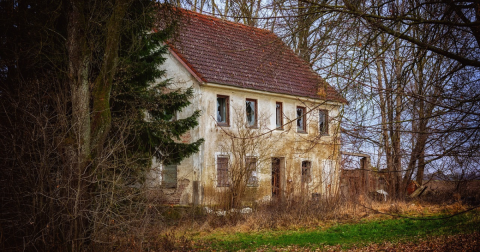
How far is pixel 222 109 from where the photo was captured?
23547 mm

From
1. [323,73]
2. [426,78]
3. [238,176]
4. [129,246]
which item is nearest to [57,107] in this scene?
[129,246]

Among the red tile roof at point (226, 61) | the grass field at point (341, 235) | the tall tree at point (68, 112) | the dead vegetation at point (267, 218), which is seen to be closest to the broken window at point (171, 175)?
the red tile roof at point (226, 61)

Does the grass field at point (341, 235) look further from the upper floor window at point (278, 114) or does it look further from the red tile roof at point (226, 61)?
the upper floor window at point (278, 114)

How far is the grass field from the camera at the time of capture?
41.6 ft

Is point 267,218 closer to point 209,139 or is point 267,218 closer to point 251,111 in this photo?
point 209,139

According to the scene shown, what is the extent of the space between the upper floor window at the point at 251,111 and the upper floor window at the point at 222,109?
125 cm

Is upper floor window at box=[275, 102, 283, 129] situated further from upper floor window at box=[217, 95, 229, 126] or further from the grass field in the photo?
the grass field

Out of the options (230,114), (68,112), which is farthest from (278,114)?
(68,112)

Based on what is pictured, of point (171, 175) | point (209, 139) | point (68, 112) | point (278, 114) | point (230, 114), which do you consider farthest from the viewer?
point (278, 114)

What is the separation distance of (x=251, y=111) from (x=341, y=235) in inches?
440

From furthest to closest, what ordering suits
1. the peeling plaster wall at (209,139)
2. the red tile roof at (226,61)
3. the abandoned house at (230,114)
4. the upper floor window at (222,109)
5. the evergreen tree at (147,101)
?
1. the upper floor window at (222,109)
2. the red tile roof at (226,61)
3. the peeling plaster wall at (209,139)
4. the abandoned house at (230,114)
5. the evergreen tree at (147,101)

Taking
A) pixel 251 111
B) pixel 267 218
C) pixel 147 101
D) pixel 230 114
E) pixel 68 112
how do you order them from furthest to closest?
pixel 251 111 → pixel 230 114 → pixel 267 218 → pixel 147 101 → pixel 68 112

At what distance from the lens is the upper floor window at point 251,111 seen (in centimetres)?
2439

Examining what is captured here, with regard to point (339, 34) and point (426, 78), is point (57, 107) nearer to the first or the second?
point (339, 34)
